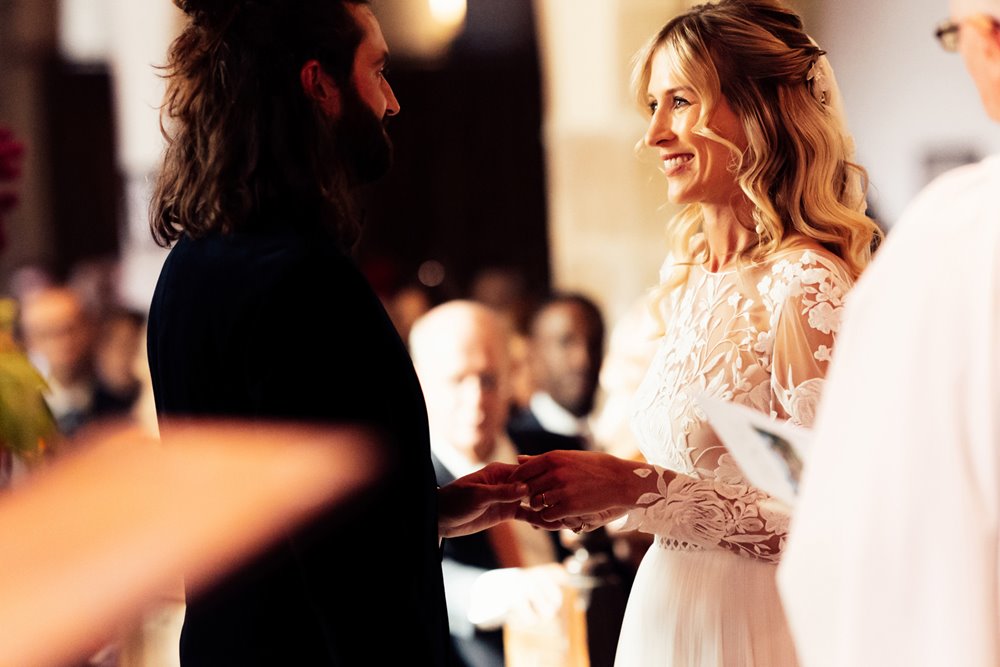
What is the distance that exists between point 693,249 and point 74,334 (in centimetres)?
485

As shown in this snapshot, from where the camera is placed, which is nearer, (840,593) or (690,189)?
(840,593)

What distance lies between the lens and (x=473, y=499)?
212cm

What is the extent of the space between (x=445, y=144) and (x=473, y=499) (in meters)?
7.66

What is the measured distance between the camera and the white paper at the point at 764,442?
1.39 meters

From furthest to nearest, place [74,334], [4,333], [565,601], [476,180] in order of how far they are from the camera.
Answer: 1. [476,180]
2. [74,334]
3. [565,601]
4. [4,333]

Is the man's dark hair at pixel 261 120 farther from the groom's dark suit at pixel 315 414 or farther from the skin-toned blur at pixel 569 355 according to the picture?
the skin-toned blur at pixel 569 355

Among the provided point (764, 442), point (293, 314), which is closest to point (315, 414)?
point (293, 314)

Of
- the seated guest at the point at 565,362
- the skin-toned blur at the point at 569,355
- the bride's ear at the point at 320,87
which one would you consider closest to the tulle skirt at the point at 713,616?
the bride's ear at the point at 320,87

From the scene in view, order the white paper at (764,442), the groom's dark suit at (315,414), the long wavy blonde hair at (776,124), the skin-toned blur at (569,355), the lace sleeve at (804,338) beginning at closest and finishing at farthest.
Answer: the white paper at (764,442) → the groom's dark suit at (315,414) → the lace sleeve at (804,338) → the long wavy blonde hair at (776,124) → the skin-toned blur at (569,355)

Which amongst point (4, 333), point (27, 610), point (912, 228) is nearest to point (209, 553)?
point (4, 333)

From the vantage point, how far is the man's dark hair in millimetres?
1708

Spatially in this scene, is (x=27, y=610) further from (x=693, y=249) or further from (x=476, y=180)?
(x=476, y=180)

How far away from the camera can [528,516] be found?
2207mm

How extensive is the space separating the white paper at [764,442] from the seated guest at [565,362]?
3.81 m
